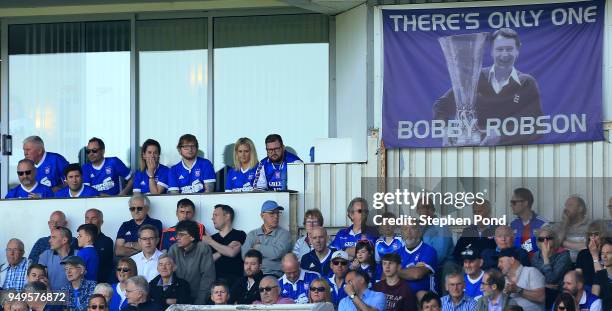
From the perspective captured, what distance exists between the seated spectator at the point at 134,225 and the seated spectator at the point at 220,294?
1.53 m

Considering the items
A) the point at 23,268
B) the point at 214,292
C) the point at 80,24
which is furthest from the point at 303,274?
the point at 80,24

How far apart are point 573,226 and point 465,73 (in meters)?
2.37

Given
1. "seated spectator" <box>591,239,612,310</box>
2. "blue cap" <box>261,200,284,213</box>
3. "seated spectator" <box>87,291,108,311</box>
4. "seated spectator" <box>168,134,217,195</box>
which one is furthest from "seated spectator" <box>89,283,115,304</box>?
"seated spectator" <box>591,239,612,310</box>

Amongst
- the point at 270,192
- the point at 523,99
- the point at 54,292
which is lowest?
the point at 54,292

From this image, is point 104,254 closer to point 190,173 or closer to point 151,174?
point 151,174

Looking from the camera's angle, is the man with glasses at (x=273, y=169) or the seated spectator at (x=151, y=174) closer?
the man with glasses at (x=273, y=169)

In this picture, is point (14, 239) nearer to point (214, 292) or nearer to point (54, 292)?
point (54, 292)

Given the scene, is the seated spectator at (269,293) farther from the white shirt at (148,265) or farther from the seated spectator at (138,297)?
the white shirt at (148,265)

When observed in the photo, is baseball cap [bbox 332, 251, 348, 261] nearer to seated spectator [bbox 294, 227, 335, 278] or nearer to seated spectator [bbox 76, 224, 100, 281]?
seated spectator [bbox 294, 227, 335, 278]

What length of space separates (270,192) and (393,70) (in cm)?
200

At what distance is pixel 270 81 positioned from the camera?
1883 centimetres

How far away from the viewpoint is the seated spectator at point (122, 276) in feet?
51.2

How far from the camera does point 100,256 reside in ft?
53.1

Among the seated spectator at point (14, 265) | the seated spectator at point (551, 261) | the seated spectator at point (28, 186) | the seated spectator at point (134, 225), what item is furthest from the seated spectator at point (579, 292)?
the seated spectator at point (28, 186)
